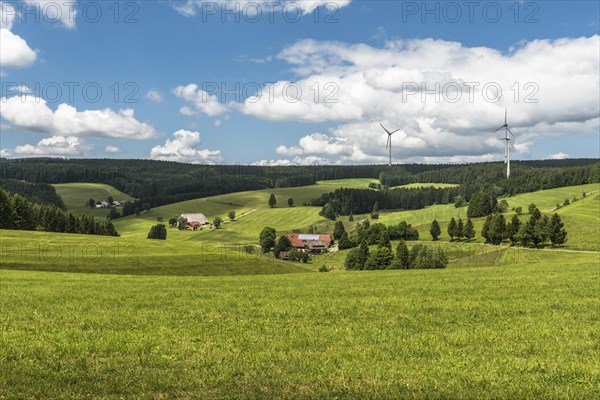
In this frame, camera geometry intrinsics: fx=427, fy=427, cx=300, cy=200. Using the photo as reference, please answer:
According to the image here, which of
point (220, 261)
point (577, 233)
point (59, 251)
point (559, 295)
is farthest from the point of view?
point (577, 233)

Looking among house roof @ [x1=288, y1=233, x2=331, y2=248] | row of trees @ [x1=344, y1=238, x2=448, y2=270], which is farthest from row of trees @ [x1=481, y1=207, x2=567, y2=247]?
house roof @ [x1=288, y1=233, x2=331, y2=248]

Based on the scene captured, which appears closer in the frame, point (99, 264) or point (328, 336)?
point (328, 336)

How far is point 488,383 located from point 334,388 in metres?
4.16

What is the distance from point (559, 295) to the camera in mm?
26953

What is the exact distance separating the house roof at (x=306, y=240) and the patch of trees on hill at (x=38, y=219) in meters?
75.4

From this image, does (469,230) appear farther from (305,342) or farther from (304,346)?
(304,346)

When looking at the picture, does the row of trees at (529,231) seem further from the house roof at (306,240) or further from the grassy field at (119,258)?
the grassy field at (119,258)

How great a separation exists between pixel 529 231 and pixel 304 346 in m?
128

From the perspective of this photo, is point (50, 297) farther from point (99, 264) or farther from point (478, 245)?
point (478, 245)

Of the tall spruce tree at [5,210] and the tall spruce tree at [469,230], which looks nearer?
the tall spruce tree at [5,210]

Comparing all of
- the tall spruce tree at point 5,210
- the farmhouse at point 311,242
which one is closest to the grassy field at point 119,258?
the tall spruce tree at point 5,210

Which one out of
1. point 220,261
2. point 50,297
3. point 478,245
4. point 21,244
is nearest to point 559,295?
point 50,297

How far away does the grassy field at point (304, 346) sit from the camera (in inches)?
430

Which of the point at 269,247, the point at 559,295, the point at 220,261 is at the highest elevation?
the point at 559,295
